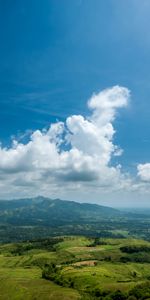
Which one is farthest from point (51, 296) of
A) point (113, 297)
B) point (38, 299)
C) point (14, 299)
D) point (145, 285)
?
point (145, 285)

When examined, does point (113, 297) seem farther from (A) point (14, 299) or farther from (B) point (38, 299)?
(A) point (14, 299)

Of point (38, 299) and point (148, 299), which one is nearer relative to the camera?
point (148, 299)

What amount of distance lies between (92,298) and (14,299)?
4641 centimetres

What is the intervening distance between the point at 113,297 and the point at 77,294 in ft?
69.9

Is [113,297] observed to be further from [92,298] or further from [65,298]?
[65,298]

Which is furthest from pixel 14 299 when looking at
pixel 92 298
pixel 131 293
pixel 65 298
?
pixel 131 293

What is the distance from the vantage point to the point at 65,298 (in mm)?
190125

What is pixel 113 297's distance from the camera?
192m

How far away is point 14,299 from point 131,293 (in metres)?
67.4

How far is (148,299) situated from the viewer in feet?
585

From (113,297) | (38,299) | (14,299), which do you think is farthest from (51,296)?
(113,297)

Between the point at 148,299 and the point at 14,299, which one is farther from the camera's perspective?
the point at 14,299

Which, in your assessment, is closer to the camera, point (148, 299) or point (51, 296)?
point (148, 299)

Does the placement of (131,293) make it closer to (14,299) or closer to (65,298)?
(65,298)
